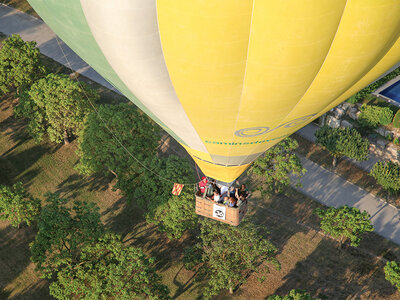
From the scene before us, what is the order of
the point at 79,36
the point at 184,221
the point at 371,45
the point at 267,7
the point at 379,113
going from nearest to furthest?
the point at 267,7 → the point at 371,45 → the point at 79,36 → the point at 184,221 → the point at 379,113

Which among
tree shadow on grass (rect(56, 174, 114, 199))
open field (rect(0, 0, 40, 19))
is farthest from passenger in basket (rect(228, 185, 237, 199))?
open field (rect(0, 0, 40, 19))

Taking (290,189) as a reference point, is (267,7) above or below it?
below

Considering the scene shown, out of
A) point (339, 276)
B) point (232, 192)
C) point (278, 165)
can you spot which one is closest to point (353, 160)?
point (278, 165)

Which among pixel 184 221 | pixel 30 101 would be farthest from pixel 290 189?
pixel 30 101

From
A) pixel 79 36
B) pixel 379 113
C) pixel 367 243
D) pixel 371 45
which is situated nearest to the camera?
pixel 371 45

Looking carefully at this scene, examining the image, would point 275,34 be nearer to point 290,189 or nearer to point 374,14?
point 374,14

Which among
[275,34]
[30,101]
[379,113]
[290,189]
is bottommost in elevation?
[275,34]

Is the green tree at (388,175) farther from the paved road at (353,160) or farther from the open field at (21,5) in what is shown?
the open field at (21,5)

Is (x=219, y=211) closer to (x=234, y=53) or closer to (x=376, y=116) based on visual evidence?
(x=234, y=53)
